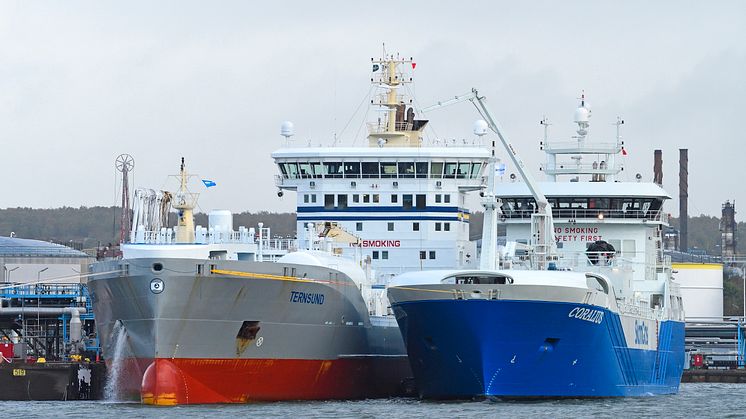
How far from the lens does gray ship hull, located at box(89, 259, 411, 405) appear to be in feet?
160

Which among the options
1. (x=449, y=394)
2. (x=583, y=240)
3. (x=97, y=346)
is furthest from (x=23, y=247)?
(x=449, y=394)

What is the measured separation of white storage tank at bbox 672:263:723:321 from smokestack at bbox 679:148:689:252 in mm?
24838

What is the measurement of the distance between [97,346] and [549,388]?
21.4 metres

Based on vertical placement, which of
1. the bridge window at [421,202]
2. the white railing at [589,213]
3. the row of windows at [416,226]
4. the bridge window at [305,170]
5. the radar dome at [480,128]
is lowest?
the row of windows at [416,226]

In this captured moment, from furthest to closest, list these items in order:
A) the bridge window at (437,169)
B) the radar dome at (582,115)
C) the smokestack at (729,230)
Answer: the smokestack at (729,230), the radar dome at (582,115), the bridge window at (437,169)

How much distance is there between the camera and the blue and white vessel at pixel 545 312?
162 ft

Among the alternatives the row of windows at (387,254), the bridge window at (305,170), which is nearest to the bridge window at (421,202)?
the row of windows at (387,254)

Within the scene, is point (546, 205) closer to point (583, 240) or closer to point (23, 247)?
point (583, 240)

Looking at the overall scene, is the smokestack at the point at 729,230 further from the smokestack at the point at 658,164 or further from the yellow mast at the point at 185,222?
the yellow mast at the point at 185,222

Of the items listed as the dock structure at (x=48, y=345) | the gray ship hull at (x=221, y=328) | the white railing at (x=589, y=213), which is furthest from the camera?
the white railing at (x=589, y=213)

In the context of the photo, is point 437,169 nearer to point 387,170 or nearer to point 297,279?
point 387,170

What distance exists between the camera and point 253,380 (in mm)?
51000

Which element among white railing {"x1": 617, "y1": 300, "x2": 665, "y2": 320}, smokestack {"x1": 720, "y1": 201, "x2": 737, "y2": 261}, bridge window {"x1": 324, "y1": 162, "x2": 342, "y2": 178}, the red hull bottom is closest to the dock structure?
the red hull bottom

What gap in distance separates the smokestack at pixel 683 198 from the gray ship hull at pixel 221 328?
3076 inches
